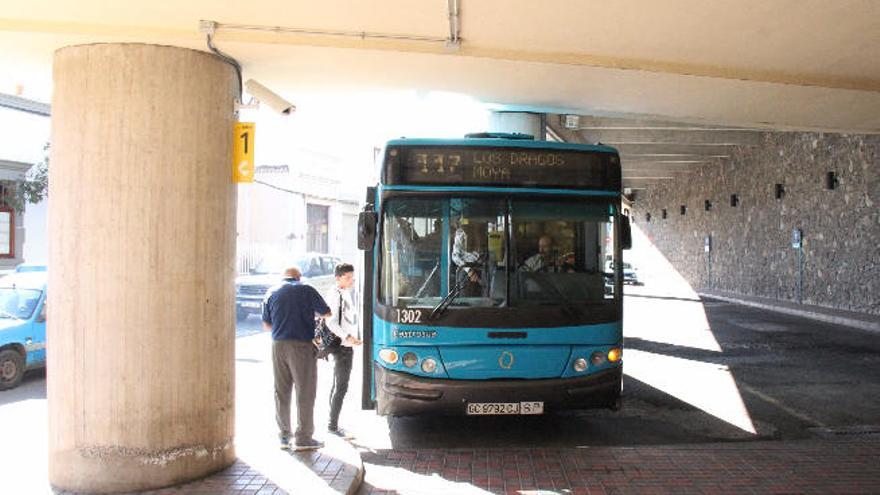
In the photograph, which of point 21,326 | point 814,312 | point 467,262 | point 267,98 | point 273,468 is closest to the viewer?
point 273,468

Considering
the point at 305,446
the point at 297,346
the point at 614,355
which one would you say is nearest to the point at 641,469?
the point at 614,355

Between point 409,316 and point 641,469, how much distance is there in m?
2.47

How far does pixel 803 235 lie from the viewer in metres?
24.5

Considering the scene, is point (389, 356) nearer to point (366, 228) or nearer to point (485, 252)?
point (366, 228)

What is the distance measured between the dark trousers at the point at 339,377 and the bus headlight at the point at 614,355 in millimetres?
2587

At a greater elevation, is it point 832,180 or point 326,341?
point 832,180

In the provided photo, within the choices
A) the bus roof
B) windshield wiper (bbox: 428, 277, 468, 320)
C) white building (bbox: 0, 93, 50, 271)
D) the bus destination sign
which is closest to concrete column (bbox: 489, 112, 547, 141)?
the bus roof

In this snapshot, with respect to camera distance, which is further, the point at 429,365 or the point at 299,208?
the point at 299,208

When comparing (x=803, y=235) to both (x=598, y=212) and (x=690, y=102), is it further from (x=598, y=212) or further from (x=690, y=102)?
(x=598, y=212)

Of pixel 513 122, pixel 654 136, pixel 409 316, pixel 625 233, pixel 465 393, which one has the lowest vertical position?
pixel 465 393

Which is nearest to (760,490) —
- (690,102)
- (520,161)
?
A: (520,161)

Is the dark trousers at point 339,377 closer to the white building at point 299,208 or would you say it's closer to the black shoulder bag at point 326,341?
the black shoulder bag at point 326,341

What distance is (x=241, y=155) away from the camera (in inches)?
243

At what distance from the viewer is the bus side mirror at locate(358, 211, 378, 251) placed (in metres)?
7.37
